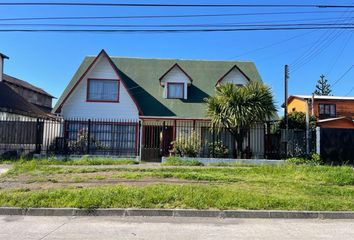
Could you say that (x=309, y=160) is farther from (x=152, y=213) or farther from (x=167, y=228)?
(x=167, y=228)

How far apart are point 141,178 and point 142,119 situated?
38.5 ft

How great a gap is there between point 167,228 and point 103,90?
18.6 meters

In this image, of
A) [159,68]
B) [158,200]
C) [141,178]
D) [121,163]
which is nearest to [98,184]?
[141,178]

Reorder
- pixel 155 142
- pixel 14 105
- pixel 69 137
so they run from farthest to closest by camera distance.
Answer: pixel 14 105 < pixel 155 142 < pixel 69 137

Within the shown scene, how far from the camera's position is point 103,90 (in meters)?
25.3

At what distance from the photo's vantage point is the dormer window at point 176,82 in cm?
2650

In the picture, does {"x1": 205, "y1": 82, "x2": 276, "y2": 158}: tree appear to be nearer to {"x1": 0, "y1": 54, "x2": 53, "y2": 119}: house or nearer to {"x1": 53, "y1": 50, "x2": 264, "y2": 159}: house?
{"x1": 53, "y1": 50, "x2": 264, "y2": 159}: house

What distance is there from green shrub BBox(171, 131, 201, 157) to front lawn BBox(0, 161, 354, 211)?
493 centimetres

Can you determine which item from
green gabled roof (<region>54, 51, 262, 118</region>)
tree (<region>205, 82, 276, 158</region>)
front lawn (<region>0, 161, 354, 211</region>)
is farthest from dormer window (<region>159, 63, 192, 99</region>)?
front lawn (<region>0, 161, 354, 211</region>)

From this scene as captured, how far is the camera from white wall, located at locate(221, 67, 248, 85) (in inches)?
1043

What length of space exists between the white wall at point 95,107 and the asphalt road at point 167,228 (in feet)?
54.1

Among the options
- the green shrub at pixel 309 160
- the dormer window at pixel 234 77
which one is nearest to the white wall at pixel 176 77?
the dormer window at pixel 234 77

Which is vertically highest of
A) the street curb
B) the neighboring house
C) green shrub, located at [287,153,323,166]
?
the neighboring house

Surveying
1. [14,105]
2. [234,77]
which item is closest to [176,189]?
[234,77]
